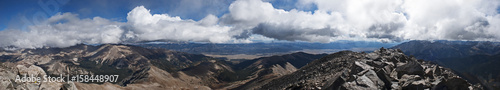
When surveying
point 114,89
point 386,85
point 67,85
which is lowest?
point 114,89

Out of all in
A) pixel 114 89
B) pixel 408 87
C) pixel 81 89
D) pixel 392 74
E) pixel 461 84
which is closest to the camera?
pixel 461 84

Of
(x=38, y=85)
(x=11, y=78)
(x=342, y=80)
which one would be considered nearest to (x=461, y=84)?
(x=342, y=80)

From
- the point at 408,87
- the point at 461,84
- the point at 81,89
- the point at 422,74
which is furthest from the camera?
the point at 81,89

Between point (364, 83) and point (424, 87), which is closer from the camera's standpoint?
point (424, 87)

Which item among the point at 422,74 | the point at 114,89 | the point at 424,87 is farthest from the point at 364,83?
the point at 114,89

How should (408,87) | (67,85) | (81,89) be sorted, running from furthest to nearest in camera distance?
(81,89) < (67,85) < (408,87)

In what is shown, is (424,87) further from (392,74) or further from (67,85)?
(67,85)

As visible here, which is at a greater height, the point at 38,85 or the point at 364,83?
the point at 364,83

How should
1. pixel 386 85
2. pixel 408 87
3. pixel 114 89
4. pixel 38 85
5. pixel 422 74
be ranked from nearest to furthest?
pixel 408 87
pixel 386 85
pixel 422 74
pixel 38 85
pixel 114 89

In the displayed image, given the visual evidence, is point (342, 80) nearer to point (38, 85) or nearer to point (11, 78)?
point (38, 85)
